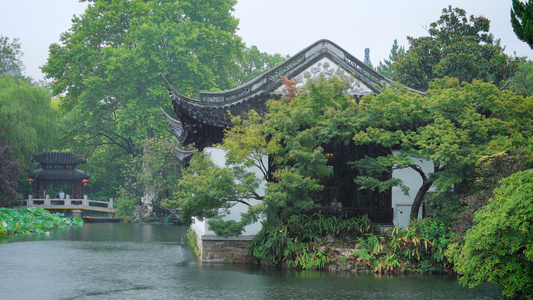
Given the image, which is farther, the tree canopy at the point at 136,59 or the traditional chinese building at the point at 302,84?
the tree canopy at the point at 136,59

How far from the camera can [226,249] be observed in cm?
1498

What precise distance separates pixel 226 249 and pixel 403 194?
494 centimetres

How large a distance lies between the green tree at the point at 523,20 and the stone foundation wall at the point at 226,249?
25.3 feet

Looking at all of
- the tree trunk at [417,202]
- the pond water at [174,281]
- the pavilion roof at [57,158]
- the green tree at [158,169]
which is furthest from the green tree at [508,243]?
the pavilion roof at [57,158]

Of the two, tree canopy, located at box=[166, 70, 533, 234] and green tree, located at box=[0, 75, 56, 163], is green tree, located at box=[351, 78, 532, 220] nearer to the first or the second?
tree canopy, located at box=[166, 70, 533, 234]

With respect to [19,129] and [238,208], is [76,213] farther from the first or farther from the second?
[238,208]

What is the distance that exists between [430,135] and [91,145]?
3035 centimetres

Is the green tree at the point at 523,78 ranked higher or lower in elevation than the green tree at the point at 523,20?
higher

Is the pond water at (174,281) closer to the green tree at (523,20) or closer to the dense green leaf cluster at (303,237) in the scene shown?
the dense green leaf cluster at (303,237)

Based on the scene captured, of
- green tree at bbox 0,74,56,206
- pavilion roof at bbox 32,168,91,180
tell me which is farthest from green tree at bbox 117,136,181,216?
green tree at bbox 0,74,56,206

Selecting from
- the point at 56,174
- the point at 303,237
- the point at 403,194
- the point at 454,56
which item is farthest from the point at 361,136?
the point at 56,174

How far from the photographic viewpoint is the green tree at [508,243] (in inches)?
367

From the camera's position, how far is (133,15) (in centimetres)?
3600

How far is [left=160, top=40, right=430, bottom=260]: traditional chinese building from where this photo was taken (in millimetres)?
15612
